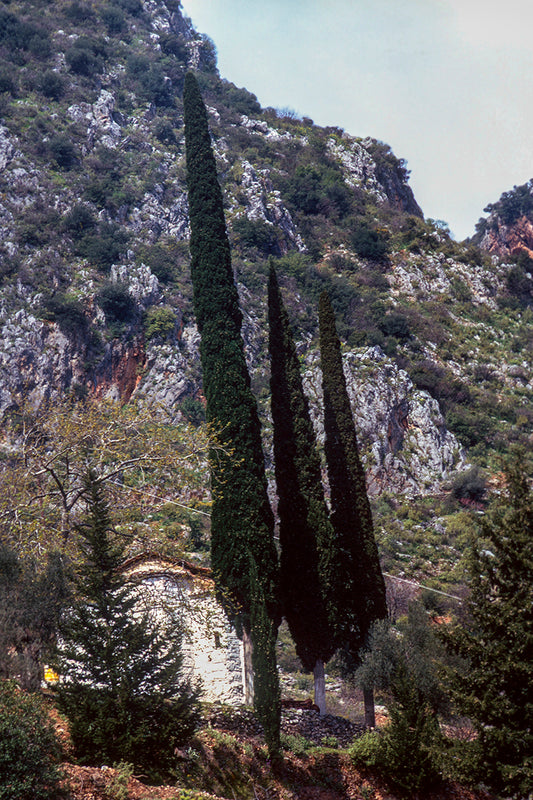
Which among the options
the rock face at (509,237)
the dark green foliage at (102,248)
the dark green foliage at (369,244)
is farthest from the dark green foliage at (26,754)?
the rock face at (509,237)

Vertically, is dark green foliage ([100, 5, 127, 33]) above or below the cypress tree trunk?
above

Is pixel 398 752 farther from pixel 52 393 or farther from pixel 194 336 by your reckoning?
pixel 194 336

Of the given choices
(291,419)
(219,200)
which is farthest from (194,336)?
(291,419)

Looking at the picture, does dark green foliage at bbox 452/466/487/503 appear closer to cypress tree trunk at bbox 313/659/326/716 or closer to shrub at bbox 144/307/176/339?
cypress tree trunk at bbox 313/659/326/716

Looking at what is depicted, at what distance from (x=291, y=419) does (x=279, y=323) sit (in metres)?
3.74

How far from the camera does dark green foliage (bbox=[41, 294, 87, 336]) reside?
41.0 meters

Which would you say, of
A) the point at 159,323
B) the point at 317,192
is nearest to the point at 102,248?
the point at 159,323

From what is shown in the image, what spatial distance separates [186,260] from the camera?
54.3 metres

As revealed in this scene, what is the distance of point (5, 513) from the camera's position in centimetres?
1398

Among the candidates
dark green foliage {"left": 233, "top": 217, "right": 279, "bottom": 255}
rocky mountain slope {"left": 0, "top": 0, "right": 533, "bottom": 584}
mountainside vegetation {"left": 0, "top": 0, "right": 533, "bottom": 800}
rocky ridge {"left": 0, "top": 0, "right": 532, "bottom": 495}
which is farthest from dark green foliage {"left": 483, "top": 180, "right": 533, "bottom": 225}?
dark green foliage {"left": 233, "top": 217, "right": 279, "bottom": 255}

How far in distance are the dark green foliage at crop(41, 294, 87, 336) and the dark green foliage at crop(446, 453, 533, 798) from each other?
115ft

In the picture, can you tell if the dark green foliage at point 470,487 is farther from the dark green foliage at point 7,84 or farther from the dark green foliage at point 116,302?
the dark green foliage at point 7,84

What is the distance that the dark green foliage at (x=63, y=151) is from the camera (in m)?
54.4

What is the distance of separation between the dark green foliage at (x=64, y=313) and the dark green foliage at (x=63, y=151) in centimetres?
1960
